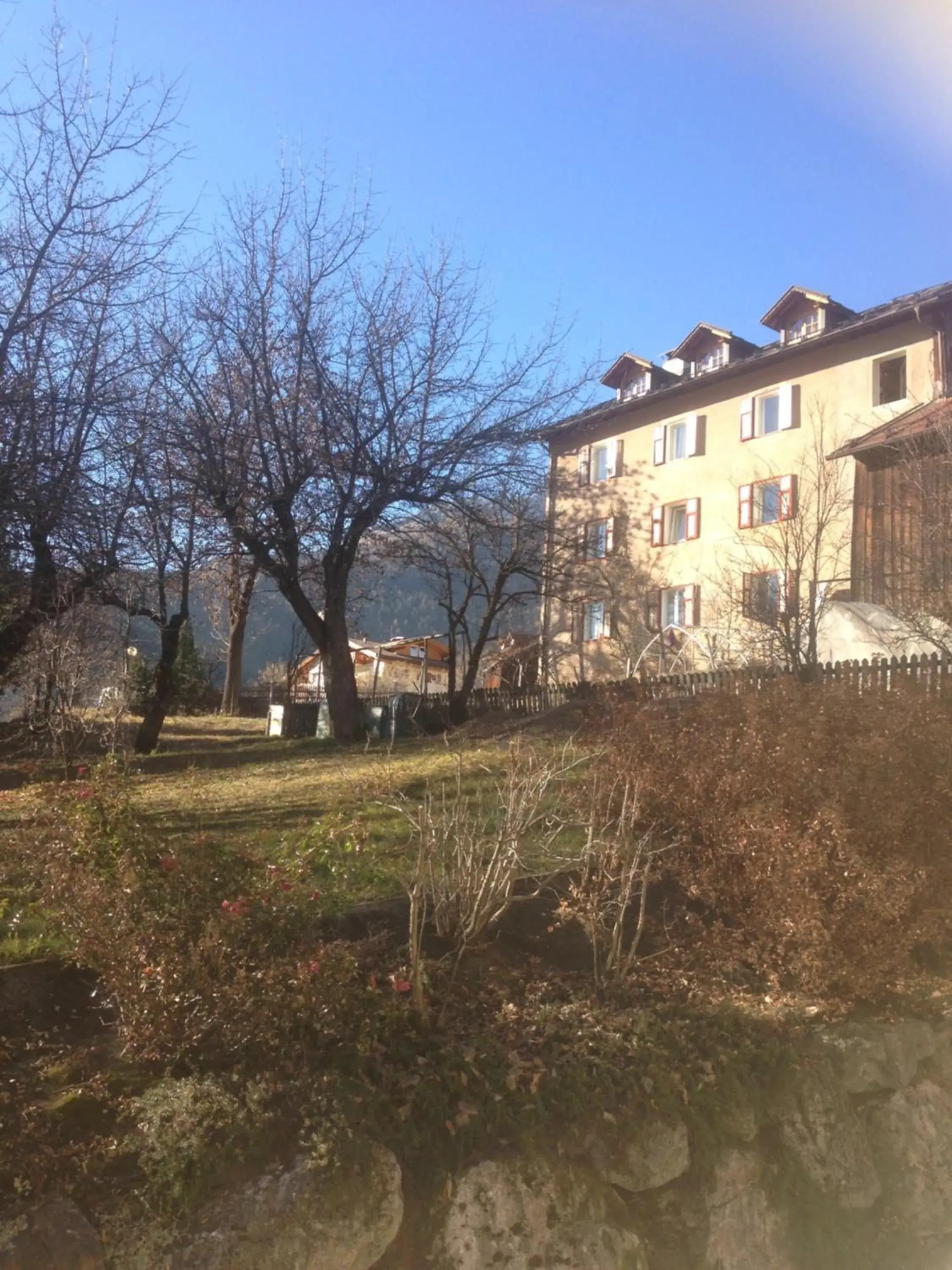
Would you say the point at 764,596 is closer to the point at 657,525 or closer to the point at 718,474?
the point at 718,474

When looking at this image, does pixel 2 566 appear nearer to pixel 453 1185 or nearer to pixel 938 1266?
pixel 453 1185

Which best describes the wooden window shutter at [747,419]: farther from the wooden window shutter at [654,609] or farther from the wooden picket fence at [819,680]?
the wooden picket fence at [819,680]

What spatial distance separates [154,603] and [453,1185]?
12896mm

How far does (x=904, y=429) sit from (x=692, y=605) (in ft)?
36.4

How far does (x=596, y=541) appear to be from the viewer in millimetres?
21453

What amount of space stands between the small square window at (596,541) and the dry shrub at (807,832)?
1401 cm

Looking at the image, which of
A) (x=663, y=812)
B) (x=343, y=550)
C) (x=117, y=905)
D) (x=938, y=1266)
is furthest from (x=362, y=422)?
(x=938, y=1266)

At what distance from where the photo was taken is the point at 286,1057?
12.1ft

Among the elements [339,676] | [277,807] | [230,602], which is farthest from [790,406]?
[277,807]

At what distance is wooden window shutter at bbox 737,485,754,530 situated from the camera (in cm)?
2564

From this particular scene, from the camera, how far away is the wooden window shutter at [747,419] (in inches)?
1091

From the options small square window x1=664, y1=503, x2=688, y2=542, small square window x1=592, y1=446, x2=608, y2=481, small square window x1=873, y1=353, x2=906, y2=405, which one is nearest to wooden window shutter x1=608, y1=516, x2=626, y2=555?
small square window x1=664, y1=503, x2=688, y2=542

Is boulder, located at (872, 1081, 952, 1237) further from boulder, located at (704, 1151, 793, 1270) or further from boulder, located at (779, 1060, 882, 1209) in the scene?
boulder, located at (704, 1151, 793, 1270)

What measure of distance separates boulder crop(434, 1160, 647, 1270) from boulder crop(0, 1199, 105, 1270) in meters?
1.13
